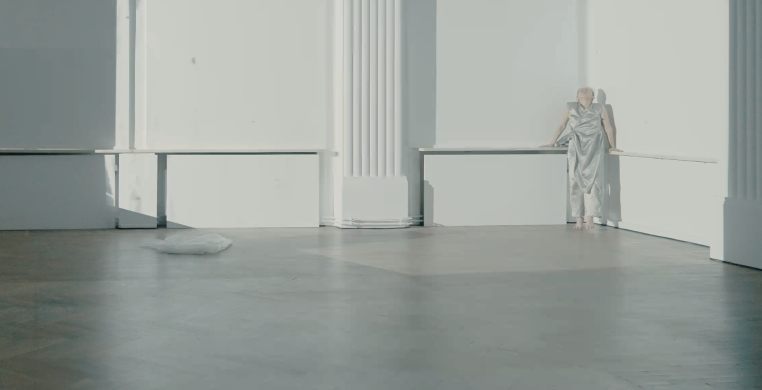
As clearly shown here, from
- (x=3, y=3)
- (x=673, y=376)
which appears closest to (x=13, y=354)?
(x=673, y=376)

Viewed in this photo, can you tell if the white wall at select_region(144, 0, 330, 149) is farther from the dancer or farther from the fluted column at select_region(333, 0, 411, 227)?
the dancer

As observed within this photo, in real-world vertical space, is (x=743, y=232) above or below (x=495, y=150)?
below

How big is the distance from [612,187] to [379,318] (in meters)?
5.72

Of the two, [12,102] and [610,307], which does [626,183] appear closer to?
[610,307]

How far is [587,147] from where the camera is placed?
9.85 meters

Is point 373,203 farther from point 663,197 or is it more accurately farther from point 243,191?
point 663,197

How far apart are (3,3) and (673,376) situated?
8.28 meters

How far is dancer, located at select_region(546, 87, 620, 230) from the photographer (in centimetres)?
984

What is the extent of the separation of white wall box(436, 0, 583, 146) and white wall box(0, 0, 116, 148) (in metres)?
3.61

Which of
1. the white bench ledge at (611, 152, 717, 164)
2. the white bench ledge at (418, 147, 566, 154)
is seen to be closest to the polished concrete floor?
the white bench ledge at (611, 152, 717, 164)

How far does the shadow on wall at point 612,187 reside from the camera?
9.98m

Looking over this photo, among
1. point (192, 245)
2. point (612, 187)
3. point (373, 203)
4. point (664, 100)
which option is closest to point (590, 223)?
point (612, 187)

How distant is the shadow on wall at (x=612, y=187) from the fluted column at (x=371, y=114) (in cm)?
220

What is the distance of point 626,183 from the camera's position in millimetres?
9812
